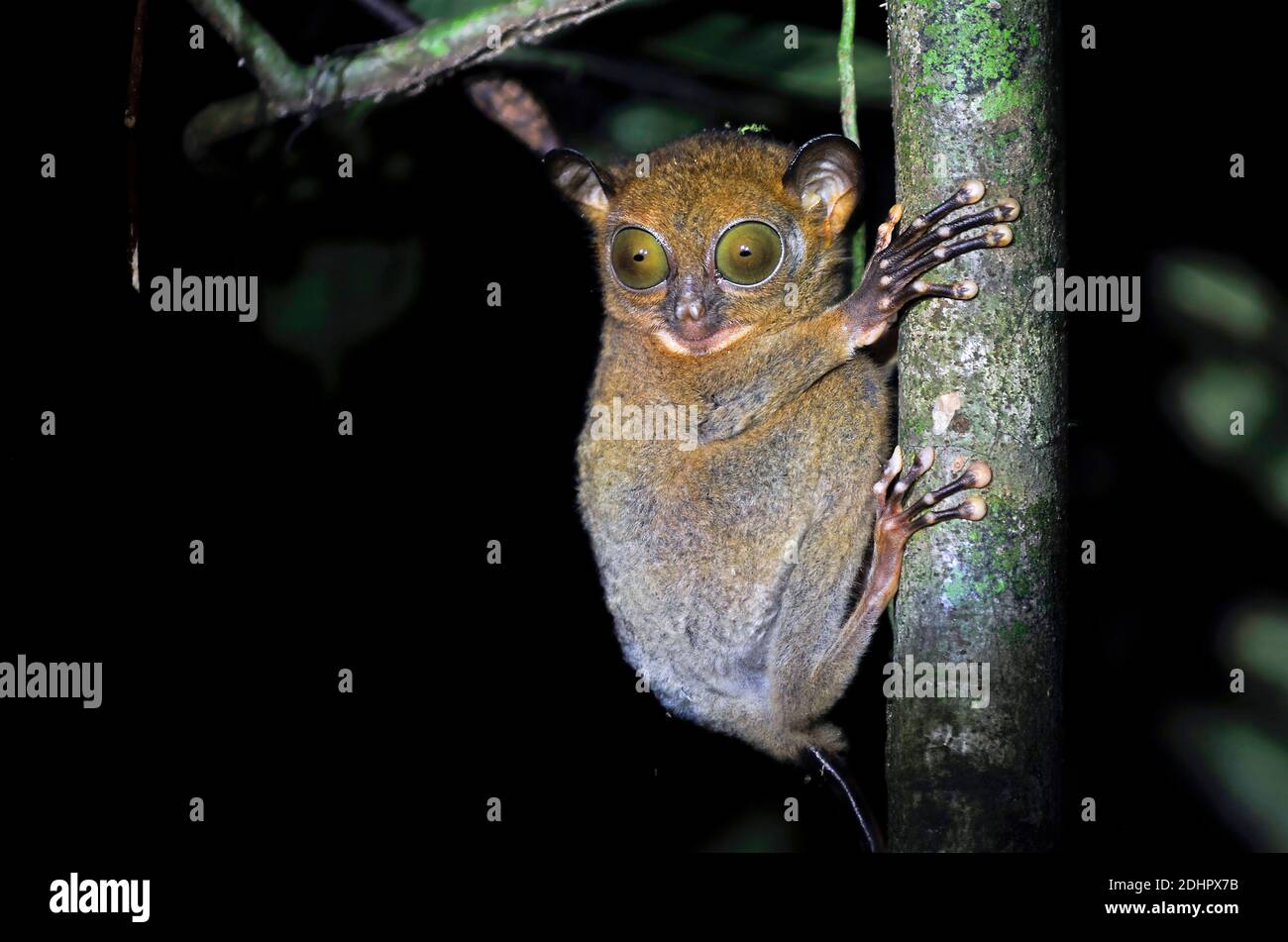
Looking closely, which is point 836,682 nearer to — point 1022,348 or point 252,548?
point 1022,348

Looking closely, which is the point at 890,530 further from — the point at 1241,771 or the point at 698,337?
the point at 1241,771

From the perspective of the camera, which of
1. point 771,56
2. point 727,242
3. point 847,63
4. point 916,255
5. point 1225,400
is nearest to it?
point 916,255

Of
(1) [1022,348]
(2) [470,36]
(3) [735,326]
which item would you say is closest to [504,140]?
(2) [470,36]

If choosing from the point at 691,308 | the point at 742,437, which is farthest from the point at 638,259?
the point at 742,437

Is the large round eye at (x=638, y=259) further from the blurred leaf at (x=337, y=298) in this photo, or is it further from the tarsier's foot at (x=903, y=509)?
the blurred leaf at (x=337, y=298)

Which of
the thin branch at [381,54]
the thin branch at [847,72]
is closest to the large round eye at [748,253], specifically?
the thin branch at [847,72]

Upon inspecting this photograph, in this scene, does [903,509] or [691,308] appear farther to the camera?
[691,308]
